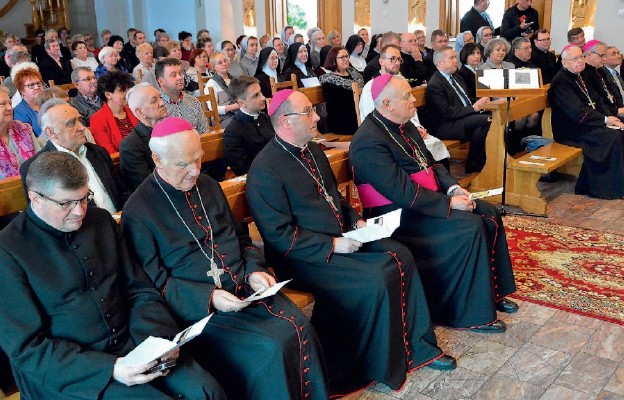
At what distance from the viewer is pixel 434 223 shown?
3.81 m

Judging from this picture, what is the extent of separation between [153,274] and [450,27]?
11.4 metres

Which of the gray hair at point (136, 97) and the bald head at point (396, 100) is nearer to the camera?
the bald head at point (396, 100)

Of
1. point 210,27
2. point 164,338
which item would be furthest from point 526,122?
point 210,27

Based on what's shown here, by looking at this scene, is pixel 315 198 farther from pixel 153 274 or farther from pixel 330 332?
pixel 153 274

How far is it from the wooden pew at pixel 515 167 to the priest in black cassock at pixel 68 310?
156 inches

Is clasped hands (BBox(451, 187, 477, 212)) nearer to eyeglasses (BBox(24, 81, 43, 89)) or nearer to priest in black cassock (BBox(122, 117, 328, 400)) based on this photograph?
priest in black cassock (BBox(122, 117, 328, 400))

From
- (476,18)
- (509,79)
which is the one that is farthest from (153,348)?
(476,18)

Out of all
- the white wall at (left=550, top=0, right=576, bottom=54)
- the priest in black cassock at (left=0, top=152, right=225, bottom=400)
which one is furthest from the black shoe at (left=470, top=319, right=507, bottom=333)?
the white wall at (left=550, top=0, right=576, bottom=54)

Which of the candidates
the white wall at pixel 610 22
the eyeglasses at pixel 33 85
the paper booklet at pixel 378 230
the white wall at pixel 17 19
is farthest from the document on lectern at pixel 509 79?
the white wall at pixel 17 19

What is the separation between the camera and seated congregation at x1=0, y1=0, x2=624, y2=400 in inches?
91.8

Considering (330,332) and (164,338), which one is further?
(330,332)

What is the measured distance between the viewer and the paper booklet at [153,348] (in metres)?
2.25

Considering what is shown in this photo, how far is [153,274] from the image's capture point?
9.16ft

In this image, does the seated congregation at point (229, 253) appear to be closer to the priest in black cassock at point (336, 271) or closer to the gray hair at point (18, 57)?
the priest in black cassock at point (336, 271)
